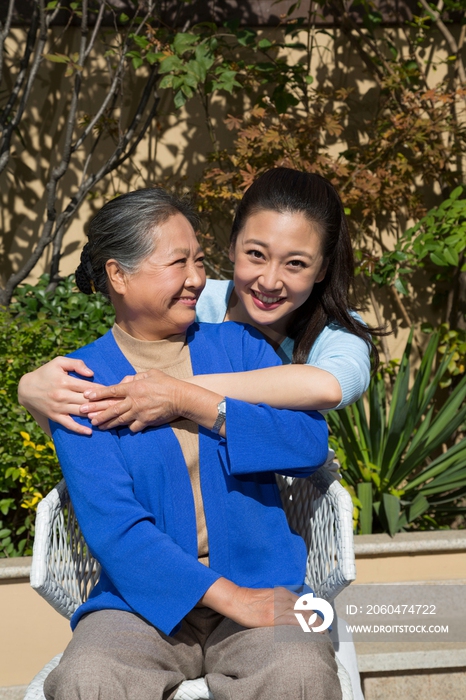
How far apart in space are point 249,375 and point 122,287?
42cm

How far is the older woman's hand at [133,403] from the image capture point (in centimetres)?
183

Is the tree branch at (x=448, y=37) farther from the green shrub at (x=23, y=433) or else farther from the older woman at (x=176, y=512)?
the older woman at (x=176, y=512)

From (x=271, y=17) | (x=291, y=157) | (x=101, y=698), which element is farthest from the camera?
(x=271, y=17)

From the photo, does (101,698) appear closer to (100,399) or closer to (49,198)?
(100,399)

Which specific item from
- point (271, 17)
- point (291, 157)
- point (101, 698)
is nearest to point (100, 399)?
point (101, 698)

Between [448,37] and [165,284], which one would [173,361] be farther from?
[448,37]

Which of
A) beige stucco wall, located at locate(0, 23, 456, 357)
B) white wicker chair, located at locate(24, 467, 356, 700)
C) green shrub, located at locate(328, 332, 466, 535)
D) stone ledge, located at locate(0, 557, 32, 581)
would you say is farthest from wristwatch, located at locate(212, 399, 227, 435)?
beige stucco wall, located at locate(0, 23, 456, 357)

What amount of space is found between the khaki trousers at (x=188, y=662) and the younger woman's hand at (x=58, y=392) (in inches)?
19.9

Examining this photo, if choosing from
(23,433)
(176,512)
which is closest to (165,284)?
(176,512)

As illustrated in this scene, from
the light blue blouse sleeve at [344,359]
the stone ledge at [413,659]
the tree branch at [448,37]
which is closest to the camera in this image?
the light blue blouse sleeve at [344,359]

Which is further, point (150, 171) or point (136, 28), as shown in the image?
point (150, 171)

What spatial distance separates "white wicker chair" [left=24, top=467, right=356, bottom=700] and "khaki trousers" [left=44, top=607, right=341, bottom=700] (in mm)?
82

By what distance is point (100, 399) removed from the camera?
1.85 m

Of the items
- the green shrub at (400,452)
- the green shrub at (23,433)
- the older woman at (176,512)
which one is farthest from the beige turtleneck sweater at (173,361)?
the green shrub at (400,452)
